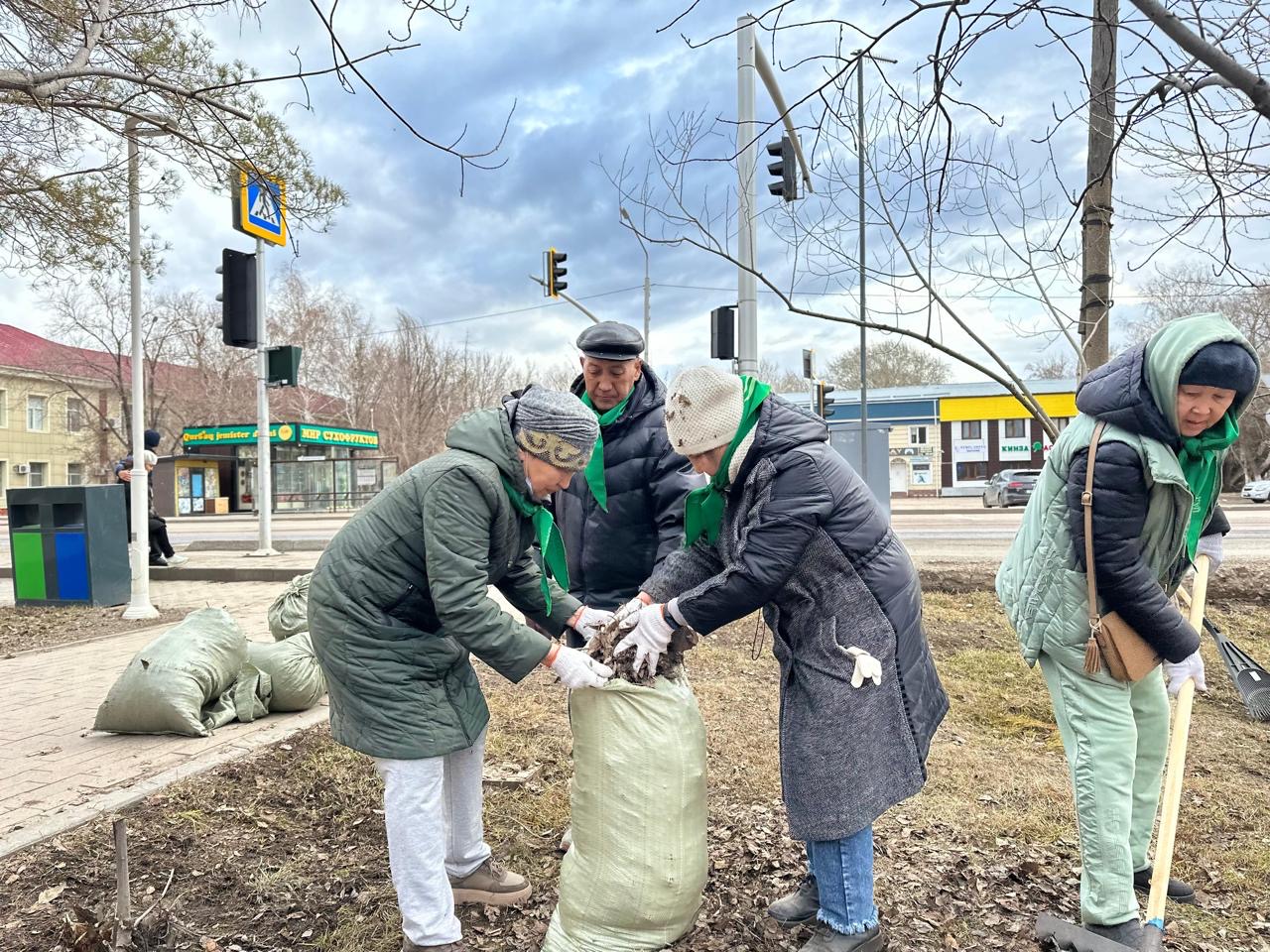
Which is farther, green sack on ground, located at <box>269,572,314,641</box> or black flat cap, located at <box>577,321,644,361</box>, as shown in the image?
green sack on ground, located at <box>269,572,314,641</box>

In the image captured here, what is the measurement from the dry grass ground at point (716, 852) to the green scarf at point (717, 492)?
2.50 ft

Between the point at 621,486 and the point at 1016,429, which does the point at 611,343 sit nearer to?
the point at 621,486

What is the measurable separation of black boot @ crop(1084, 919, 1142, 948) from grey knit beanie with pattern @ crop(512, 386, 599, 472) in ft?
6.18

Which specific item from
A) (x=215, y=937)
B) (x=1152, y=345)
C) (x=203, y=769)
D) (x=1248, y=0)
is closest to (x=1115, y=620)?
(x=1152, y=345)

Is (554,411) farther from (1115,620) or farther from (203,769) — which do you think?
(203,769)

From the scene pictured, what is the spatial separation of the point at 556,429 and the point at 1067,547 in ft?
4.76

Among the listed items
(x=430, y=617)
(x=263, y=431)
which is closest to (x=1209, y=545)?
(x=430, y=617)

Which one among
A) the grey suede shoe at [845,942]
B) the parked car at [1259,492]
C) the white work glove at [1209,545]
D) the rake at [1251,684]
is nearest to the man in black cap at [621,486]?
the grey suede shoe at [845,942]

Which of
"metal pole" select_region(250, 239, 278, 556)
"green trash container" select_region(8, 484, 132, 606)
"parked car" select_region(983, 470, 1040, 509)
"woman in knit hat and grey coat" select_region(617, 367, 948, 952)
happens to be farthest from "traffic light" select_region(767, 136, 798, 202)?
"parked car" select_region(983, 470, 1040, 509)

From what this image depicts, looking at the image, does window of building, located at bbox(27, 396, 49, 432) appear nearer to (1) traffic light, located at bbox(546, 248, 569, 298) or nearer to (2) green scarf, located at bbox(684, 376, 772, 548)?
(1) traffic light, located at bbox(546, 248, 569, 298)

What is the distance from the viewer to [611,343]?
290 centimetres

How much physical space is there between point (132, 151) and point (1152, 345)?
7.24 m

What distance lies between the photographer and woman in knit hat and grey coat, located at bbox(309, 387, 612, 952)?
7.00ft

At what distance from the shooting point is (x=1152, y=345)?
2234 millimetres
